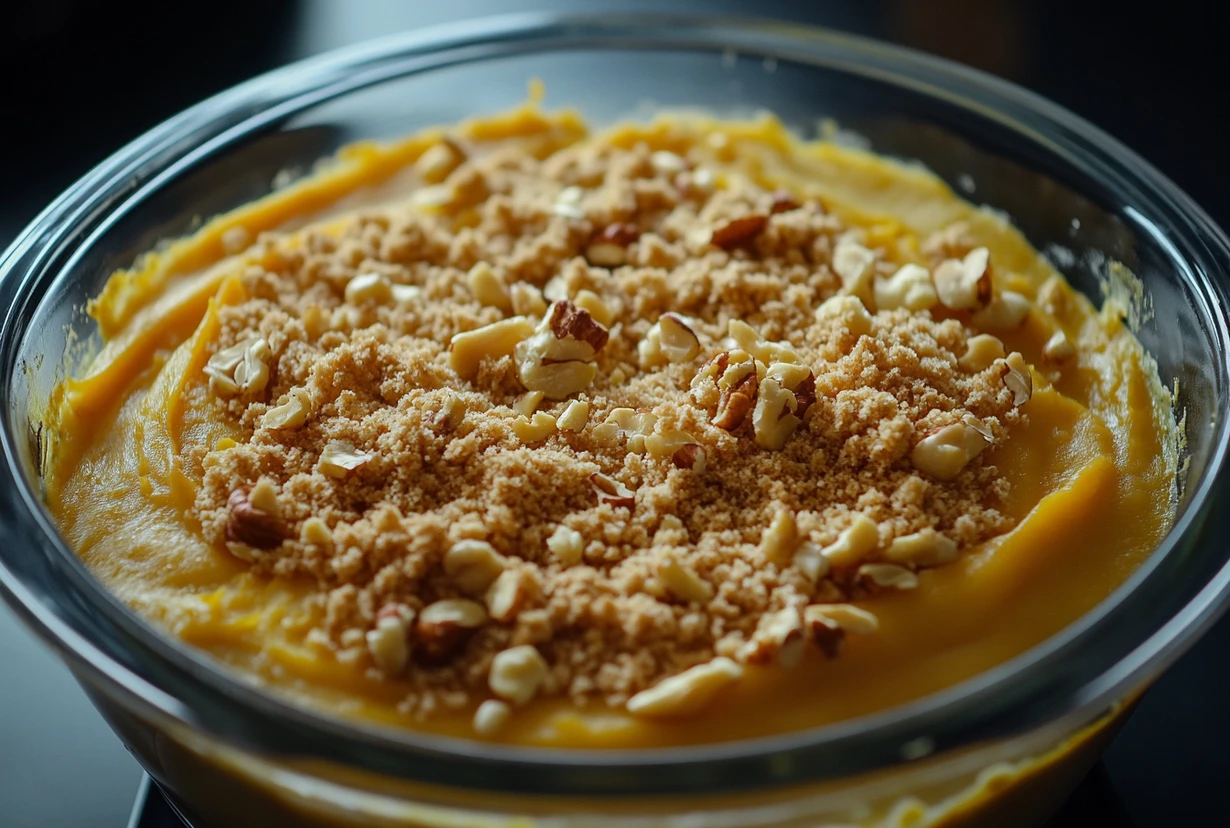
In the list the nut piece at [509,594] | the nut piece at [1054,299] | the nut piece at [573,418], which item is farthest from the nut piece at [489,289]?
the nut piece at [1054,299]

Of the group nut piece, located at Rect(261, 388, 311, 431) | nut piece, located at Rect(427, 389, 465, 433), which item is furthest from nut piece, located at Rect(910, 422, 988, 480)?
nut piece, located at Rect(261, 388, 311, 431)

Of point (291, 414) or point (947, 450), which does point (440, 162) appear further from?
point (947, 450)

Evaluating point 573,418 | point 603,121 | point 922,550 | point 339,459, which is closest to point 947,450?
point 922,550

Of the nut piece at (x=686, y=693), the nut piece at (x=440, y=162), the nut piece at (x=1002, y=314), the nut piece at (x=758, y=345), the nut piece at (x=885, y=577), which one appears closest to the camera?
the nut piece at (x=686, y=693)

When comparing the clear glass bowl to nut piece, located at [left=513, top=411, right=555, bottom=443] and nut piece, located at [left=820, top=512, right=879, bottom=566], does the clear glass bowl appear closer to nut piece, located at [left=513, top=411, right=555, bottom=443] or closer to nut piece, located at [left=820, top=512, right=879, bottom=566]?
nut piece, located at [left=820, top=512, right=879, bottom=566]

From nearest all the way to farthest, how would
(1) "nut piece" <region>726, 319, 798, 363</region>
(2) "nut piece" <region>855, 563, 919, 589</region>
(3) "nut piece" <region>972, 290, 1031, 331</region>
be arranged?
(2) "nut piece" <region>855, 563, 919, 589</region> < (1) "nut piece" <region>726, 319, 798, 363</region> < (3) "nut piece" <region>972, 290, 1031, 331</region>

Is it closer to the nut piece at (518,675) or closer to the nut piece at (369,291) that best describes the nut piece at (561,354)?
the nut piece at (369,291)

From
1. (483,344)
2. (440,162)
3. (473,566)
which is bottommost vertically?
(473,566)
